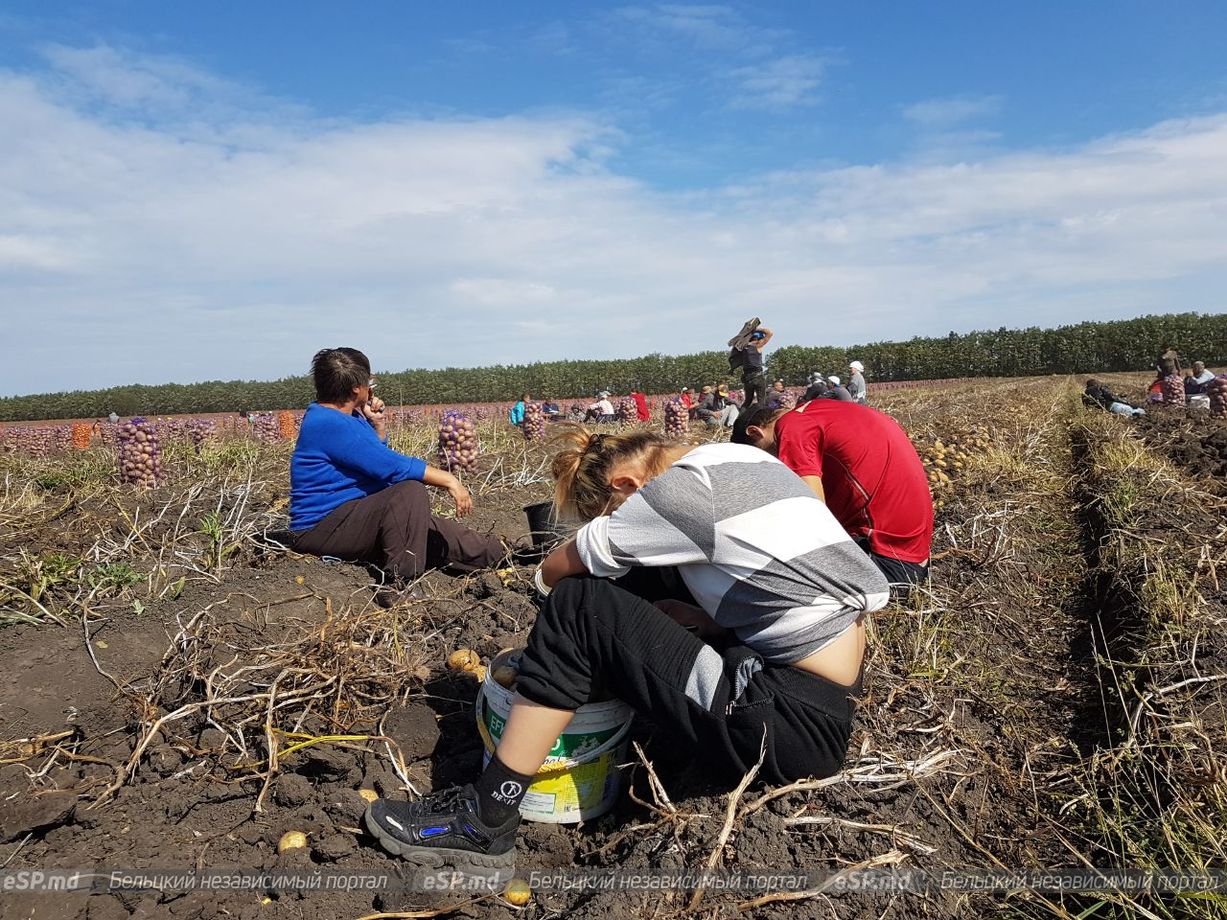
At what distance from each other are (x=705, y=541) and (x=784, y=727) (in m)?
0.51

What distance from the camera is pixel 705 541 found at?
198 centimetres

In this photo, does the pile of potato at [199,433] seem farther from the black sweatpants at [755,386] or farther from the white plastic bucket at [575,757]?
the white plastic bucket at [575,757]

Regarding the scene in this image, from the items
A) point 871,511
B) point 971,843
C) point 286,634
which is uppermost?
point 871,511

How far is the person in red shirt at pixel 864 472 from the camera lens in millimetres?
3441

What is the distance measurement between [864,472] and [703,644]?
5.51 ft

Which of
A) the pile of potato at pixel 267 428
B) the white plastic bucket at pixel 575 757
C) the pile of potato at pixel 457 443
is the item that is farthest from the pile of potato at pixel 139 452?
Result: the white plastic bucket at pixel 575 757

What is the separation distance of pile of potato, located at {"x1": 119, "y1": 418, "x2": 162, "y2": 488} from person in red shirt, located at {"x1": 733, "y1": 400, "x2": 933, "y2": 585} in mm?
5266

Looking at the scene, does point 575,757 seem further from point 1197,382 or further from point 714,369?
point 714,369

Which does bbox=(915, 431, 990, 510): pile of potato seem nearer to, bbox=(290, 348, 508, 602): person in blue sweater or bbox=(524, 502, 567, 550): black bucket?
bbox=(524, 502, 567, 550): black bucket

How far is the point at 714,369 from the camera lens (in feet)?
143

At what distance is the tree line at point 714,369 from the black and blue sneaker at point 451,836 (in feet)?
116

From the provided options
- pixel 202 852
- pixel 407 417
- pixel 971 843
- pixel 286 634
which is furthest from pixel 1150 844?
pixel 407 417

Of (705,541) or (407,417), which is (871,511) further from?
(407,417)

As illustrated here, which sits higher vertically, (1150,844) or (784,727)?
(784,727)
